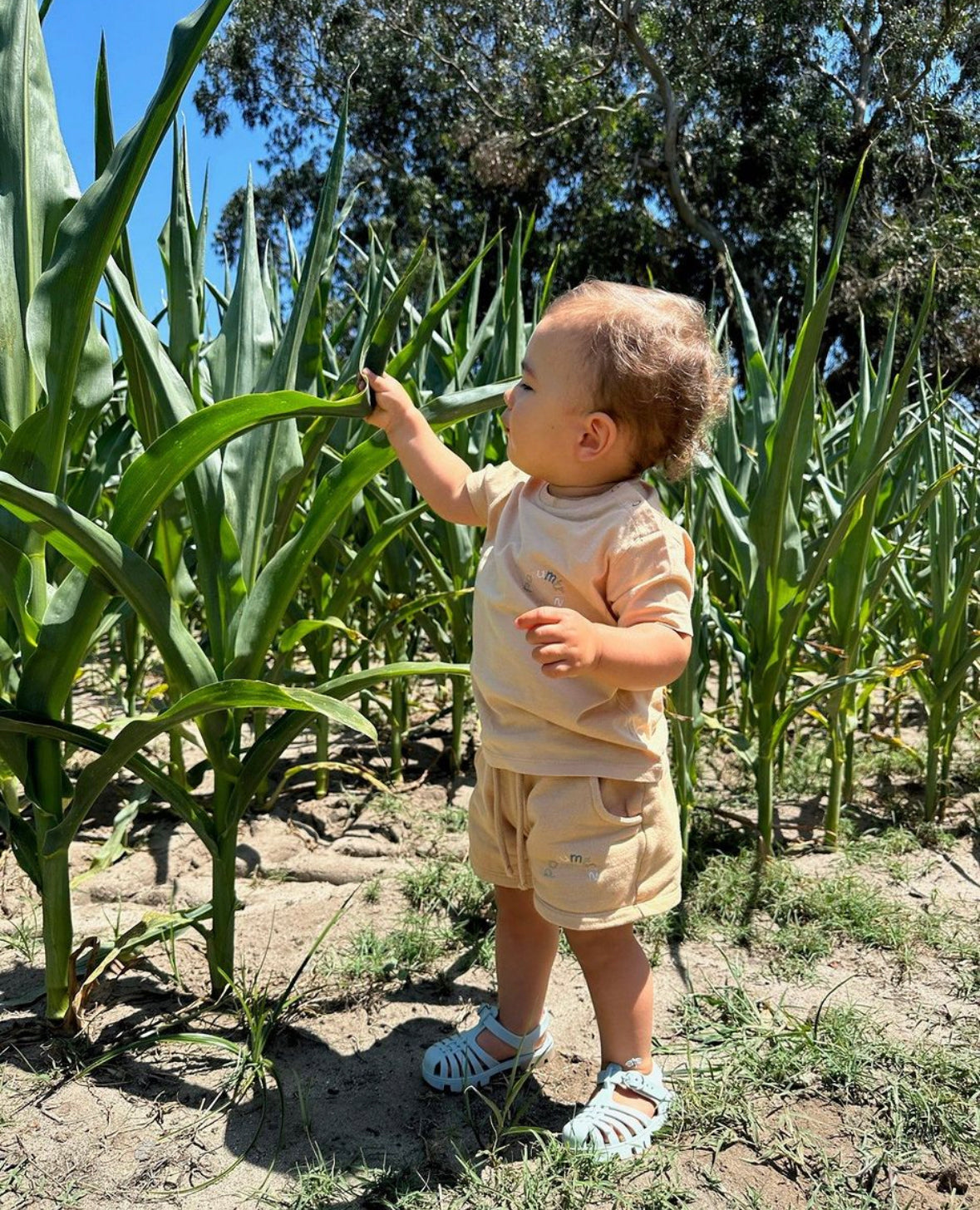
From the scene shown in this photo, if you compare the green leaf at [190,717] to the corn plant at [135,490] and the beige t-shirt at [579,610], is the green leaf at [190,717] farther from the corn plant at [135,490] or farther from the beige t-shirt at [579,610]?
the beige t-shirt at [579,610]

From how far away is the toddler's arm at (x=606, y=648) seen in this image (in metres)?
0.83

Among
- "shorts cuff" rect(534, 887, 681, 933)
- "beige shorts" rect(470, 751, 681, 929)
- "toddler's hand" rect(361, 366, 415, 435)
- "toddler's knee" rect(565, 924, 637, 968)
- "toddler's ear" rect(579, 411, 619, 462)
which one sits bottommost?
"toddler's knee" rect(565, 924, 637, 968)

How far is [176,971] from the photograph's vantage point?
1156 millimetres

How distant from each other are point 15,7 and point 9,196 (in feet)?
0.57

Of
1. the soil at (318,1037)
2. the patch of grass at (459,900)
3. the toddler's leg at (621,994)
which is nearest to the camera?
the soil at (318,1037)

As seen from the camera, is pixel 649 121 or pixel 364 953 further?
pixel 649 121

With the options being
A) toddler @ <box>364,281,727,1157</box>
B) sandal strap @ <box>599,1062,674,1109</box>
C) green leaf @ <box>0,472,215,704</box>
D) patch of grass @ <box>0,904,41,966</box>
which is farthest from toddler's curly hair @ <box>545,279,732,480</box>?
patch of grass @ <box>0,904,41,966</box>

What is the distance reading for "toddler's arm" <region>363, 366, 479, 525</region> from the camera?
3.50 feet

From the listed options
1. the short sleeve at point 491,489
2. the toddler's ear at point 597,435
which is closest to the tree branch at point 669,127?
the short sleeve at point 491,489

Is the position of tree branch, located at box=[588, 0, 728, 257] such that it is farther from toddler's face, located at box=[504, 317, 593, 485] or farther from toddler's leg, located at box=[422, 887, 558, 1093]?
toddler's leg, located at box=[422, 887, 558, 1093]

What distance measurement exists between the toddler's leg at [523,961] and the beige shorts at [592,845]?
67mm

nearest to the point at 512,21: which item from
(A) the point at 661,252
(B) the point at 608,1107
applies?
(A) the point at 661,252

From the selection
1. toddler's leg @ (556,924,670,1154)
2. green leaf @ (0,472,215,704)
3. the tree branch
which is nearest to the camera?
green leaf @ (0,472,215,704)

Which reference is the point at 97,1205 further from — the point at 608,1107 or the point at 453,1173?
the point at 608,1107
